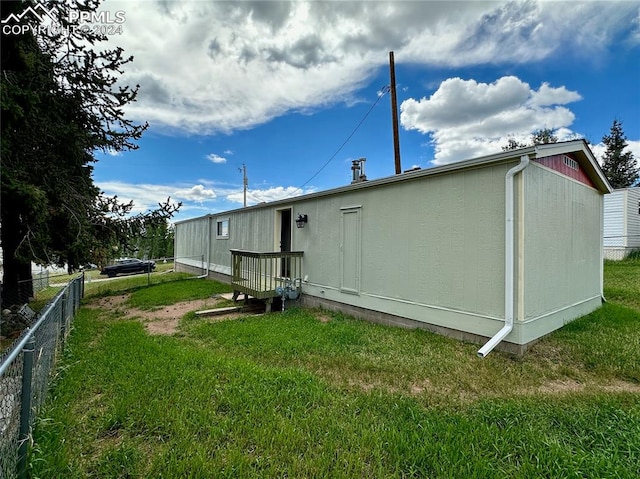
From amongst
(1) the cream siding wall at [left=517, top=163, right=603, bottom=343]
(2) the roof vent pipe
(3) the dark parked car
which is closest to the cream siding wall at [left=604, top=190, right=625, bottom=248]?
(1) the cream siding wall at [left=517, top=163, right=603, bottom=343]

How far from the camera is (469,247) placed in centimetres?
441

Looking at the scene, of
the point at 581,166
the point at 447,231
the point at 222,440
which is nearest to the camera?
the point at 222,440

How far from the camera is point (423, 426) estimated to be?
2.40 meters

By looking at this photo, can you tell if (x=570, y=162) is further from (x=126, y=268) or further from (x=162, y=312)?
(x=126, y=268)

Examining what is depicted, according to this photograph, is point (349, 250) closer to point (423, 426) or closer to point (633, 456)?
point (423, 426)

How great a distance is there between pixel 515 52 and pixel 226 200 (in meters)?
23.5

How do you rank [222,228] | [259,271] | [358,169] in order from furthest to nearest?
[222,228]
[358,169]
[259,271]

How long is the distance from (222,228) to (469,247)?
10.1m

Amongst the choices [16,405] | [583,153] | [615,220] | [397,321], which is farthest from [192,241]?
[615,220]

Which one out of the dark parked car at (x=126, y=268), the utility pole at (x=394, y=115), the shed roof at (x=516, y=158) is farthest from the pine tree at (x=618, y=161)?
the dark parked car at (x=126, y=268)

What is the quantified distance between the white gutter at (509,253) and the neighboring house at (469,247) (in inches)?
0.5

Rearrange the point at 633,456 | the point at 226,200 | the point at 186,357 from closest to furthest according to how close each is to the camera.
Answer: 1. the point at 633,456
2. the point at 186,357
3. the point at 226,200

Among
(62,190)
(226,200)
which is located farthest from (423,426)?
(226,200)

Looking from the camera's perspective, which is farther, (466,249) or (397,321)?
(397,321)
